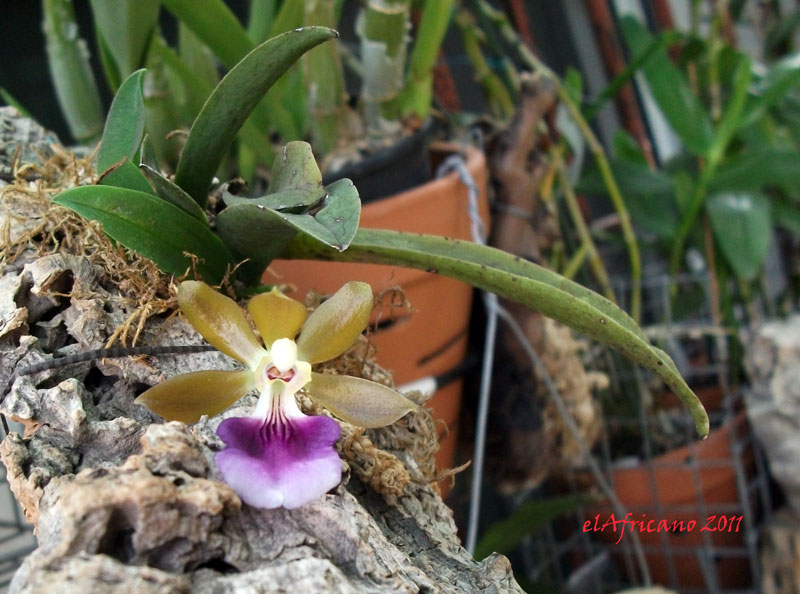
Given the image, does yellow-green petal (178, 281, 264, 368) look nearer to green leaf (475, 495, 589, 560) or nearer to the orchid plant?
the orchid plant

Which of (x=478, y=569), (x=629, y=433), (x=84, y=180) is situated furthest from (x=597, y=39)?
(x=478, y=569)

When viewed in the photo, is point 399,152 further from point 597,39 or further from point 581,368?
point 597,39

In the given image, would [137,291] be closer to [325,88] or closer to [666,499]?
[325,88]

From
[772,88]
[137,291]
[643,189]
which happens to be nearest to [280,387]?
[137,291]

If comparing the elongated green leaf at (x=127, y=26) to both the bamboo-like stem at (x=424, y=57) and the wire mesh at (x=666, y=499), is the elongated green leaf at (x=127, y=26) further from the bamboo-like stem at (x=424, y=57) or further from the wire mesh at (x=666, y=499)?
the wire mesh at (x=666, y=499)

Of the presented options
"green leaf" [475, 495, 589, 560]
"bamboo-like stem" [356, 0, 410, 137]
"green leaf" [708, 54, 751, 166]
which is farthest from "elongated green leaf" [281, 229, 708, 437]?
"green leaf" [708, 54, 751, 166]

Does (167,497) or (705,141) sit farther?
(705,141)
